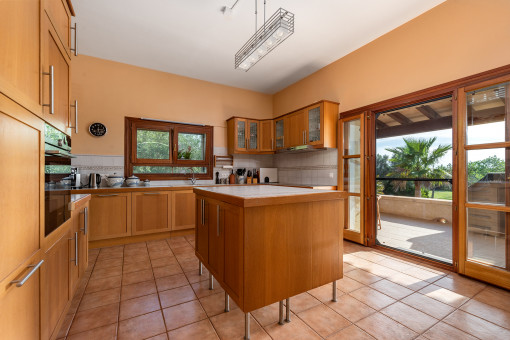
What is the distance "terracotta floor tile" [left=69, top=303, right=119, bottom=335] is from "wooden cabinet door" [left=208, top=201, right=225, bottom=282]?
82 centimetres

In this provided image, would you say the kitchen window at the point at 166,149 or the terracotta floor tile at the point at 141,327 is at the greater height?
the kitchen window at the point at 166,149

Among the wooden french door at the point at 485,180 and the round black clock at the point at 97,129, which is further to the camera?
the round black clock at the point at 97,129

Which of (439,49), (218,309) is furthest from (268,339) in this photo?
(439,49)

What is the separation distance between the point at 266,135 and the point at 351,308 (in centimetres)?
374

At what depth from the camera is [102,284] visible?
2.23 metres

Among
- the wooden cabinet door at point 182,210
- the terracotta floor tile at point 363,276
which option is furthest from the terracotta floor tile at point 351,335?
the wooden cabinet door at point 182,210

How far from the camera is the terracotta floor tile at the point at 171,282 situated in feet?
7.22

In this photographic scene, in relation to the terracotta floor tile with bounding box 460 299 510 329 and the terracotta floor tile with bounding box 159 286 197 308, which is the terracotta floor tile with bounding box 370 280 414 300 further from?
the terracotta floor tile with bounding box 159 286 197 308

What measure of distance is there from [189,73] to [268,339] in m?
4.42

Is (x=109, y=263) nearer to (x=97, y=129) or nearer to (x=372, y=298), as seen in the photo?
(x=97, y=129)

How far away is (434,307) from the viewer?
183 centimetres

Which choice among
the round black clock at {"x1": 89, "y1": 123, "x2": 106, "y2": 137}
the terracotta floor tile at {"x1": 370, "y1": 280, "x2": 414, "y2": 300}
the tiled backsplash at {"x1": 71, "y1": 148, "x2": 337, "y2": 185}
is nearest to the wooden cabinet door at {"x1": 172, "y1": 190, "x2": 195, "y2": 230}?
the tiled backsplash at {"x1": 71, "y1": 148, "x2": 337, "y2": 185}

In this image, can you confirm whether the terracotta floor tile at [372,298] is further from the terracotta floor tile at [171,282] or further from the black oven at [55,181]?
the black oven at [55,181]

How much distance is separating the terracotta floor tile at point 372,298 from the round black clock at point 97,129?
4.26 meters
